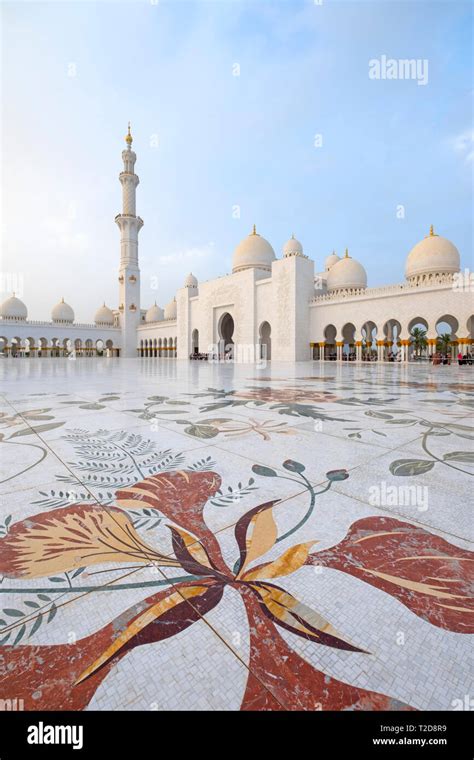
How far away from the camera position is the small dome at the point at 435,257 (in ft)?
44.8

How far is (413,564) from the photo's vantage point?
2.45 feet

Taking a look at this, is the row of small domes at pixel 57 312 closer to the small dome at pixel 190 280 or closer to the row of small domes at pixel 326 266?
the row of small domes at pixel 326 266

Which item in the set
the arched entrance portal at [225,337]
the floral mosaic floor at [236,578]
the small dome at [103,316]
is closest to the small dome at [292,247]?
the arched entrance portal at [225,337]

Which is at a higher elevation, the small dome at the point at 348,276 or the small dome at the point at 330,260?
the small dome at the point at 330,260

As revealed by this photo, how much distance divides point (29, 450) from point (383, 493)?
1428 millimetres

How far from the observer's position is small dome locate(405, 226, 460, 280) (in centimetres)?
1365

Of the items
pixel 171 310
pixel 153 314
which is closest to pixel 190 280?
pixel 171 310

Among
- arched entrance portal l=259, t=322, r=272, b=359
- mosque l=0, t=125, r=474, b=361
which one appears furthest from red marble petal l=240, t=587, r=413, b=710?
arched entrance portal l=259, t=322, r=272, b=359

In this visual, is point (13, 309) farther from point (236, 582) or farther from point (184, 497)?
point (236, 582)

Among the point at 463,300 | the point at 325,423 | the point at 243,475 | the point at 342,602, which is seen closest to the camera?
the point at 342,602

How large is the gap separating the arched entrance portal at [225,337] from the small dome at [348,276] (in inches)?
257
